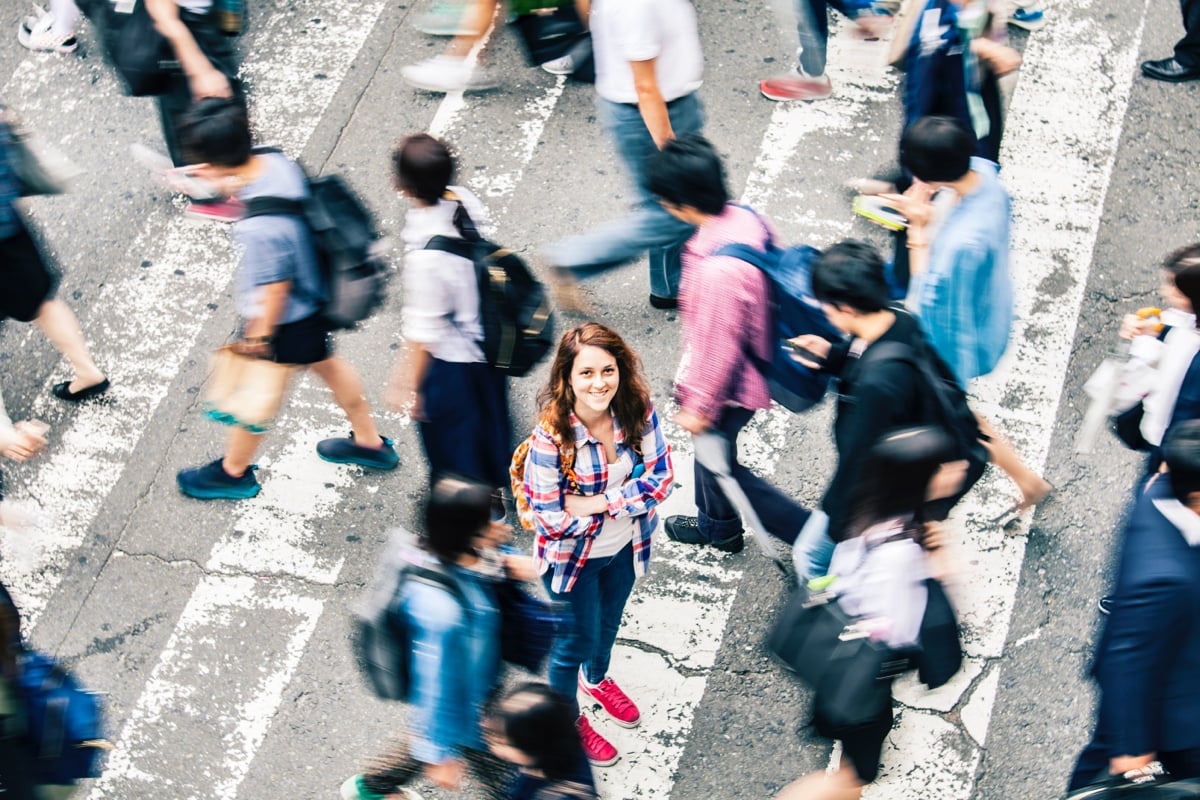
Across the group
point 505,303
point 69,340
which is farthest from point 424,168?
point 69,340

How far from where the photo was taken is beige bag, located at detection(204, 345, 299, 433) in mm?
5754

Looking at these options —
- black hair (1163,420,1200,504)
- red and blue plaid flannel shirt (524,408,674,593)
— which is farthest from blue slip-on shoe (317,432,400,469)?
black hair (1163,420,1200,504)

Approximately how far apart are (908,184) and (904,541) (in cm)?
269

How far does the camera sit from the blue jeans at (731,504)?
17.7 ft

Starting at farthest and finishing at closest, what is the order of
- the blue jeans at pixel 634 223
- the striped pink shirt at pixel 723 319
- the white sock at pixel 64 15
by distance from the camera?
the white sock at pixel 64 15
the blue jeans at pixel 634 223
the striped pink shirt at pixel 723 319

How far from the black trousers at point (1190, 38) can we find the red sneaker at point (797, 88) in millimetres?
1870

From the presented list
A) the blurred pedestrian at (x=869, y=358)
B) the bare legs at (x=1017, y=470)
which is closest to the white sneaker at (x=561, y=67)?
the bare legs at (x=1017, y=470)

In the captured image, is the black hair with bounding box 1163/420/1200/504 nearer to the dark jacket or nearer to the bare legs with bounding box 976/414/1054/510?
the dark jacket

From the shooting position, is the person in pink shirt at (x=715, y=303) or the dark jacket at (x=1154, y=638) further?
the person in pink shirt at (x=715, y=303)

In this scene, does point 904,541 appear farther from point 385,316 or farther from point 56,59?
point 56,59

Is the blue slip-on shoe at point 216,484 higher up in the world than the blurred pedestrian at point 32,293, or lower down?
lower down

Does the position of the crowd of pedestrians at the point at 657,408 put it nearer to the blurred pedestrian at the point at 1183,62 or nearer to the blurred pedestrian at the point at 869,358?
the blurred pedestrian at the point at 869,358

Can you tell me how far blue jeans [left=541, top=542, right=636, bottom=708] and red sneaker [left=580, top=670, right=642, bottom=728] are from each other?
Answer: 133 millimetres

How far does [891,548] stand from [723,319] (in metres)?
1.15
